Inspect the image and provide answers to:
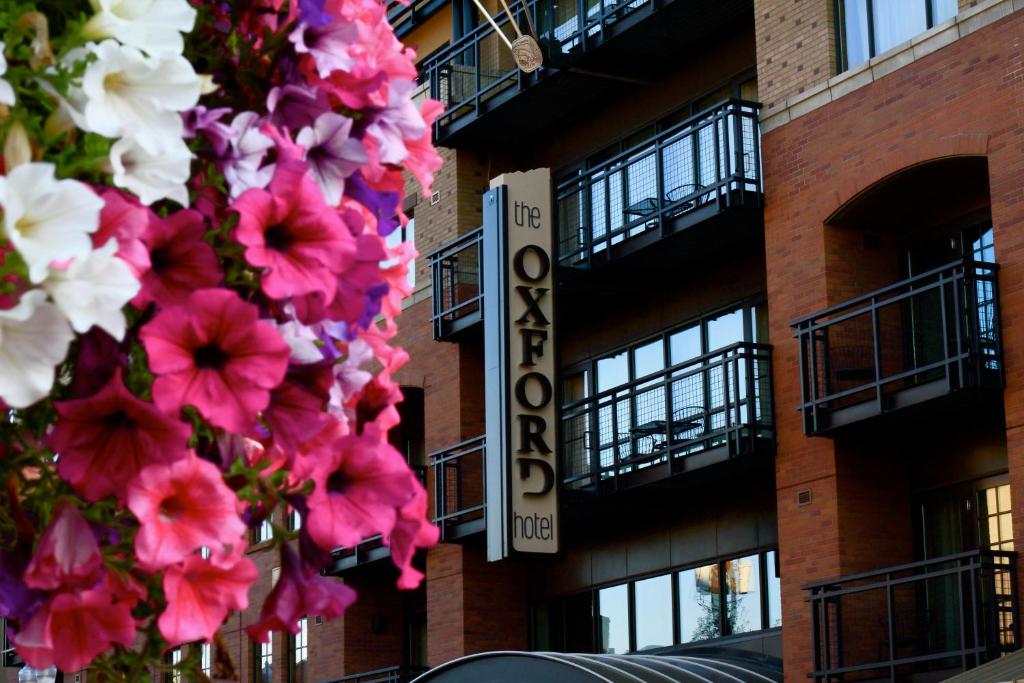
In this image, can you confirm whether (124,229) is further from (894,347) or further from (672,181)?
(672,181)

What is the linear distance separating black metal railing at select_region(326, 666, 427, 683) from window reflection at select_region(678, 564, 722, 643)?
5106 millimetres

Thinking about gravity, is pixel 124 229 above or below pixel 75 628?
above

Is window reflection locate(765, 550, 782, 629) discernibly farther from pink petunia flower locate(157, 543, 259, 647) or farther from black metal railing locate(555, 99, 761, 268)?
pink petunia flower locate(157, 543, 259, 647)

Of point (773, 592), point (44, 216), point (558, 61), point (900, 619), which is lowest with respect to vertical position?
point (44, 216)

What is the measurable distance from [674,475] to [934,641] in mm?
3969

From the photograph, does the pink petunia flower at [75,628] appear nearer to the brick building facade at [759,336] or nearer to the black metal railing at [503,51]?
the brick building facade at [759,336]

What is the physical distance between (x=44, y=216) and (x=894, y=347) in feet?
61.1

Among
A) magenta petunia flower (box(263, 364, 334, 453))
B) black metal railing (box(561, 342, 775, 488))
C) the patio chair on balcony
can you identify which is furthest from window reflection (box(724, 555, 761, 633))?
magenta petunia flower (box(263, 364, 334, 453))

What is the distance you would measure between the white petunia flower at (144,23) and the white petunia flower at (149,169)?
142 millimetres

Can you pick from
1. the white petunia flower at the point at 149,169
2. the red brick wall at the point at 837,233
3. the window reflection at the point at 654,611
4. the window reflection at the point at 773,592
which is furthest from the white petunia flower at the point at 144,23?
the window reflection at the point at 654,611

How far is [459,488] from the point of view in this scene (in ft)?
86.5

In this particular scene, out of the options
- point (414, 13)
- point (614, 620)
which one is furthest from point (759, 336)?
point (414, 13)

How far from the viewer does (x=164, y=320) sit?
8.11 ft

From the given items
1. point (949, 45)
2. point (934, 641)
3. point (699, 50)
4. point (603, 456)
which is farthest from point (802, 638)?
point (699, 50)
